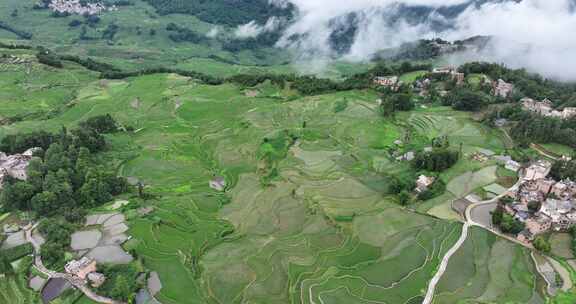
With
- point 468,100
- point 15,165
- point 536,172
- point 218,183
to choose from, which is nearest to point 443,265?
point 536,172

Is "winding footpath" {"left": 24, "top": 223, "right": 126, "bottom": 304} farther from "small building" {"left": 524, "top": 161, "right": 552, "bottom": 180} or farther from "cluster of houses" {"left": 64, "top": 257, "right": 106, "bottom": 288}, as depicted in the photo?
"small building" {"left": 524, "top": 161, "right": 552, "bottom": 180}

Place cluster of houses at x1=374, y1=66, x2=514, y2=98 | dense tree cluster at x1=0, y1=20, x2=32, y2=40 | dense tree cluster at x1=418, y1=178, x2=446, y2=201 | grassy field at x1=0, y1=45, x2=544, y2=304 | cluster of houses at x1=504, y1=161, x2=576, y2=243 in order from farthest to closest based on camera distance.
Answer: dense tree cluster at x1=0, y1=20, x2=32, y2=40 < cluster of houses at x1=374, y1=66, x2=514, y2=98 < dense tree cluster at x1=418, y1=178, x2=446, y2=201 < cluster of houses at x1=504, y1=161, x2=576, y2=243 < grassy field at x1=0, y1=45, x2=544, y2=304

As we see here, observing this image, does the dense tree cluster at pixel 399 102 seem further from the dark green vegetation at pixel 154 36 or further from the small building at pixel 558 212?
the dark green vegetation at pixel 154 36

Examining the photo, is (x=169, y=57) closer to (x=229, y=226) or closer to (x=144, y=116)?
(x=144, y=116)

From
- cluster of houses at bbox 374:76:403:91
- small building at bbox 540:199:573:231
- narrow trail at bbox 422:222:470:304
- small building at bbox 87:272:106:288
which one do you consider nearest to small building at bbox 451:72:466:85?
cluster of houses at bbox 374:76:403:91

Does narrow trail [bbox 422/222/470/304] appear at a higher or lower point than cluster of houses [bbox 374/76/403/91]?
higher

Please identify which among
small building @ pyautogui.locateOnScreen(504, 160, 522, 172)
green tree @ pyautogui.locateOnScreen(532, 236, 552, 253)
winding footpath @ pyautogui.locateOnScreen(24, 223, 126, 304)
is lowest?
winding footpath @ pyautogui.locateOnScreen(24, 223, 126, 304)
